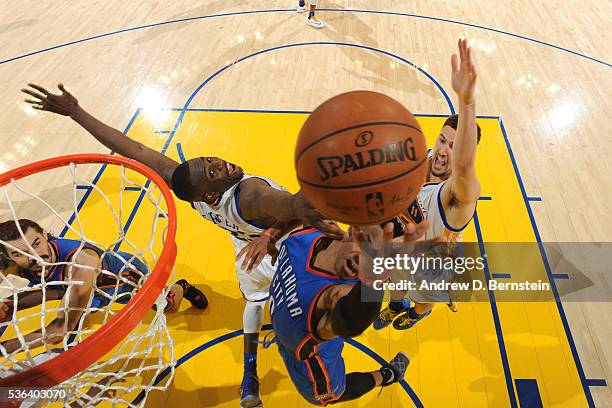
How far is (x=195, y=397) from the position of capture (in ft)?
9.76

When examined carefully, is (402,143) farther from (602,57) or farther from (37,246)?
(602,57)

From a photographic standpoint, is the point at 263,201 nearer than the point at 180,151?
Yes

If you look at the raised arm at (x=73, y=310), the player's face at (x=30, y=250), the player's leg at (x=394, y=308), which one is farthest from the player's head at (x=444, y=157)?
the player's face at (x=30, y=250)

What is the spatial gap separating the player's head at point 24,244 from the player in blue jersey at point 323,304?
146 centimetres

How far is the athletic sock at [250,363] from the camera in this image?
2918mm

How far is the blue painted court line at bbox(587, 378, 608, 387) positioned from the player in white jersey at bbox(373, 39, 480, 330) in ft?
3.59

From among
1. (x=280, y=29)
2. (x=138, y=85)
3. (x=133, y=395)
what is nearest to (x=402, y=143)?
(x=133, y=395)

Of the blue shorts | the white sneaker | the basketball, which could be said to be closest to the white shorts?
the blue shorts

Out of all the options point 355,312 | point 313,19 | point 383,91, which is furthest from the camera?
point 313,19

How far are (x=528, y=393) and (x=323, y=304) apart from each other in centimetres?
195

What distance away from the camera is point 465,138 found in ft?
7.56

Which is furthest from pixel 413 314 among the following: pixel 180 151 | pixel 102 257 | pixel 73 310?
pixel 180 151

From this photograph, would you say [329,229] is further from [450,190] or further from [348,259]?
[450,190]

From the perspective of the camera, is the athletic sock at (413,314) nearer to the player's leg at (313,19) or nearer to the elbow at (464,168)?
the elbow at (464,168)
